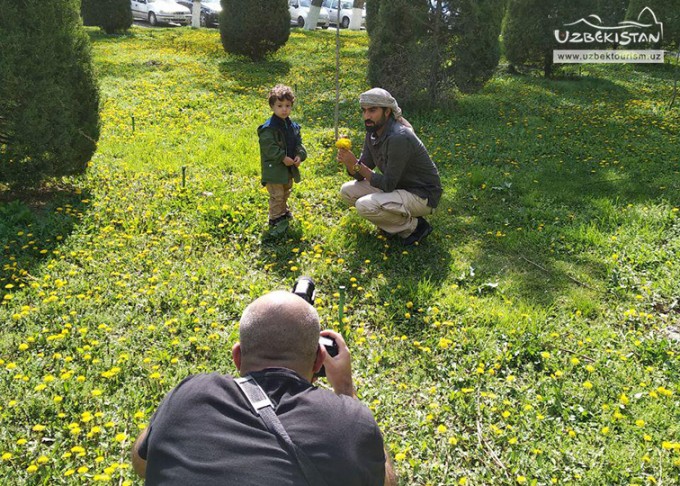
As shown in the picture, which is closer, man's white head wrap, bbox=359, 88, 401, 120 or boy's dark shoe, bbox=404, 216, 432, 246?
man's white head wrap, bbox=359, 88, 401, 120

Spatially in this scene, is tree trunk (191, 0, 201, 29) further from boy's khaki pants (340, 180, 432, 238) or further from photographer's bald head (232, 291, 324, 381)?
photographer's bald head (232, 291, 324, 381)

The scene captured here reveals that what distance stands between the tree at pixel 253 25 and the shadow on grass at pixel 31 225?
9246 millimetres

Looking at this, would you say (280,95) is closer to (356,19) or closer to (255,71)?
(255,71)

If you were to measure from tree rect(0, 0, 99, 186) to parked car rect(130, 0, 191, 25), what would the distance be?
18562 mm

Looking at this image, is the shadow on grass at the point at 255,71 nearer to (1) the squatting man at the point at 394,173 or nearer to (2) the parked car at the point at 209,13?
(1) the squatting man at the point at 394,173

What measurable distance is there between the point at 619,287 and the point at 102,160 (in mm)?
6318

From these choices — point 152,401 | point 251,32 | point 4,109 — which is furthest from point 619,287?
point 251,32

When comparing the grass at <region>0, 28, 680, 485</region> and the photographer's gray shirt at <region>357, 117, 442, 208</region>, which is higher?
the photographer's gray shirt at <region>357, 117, 442, 208</region>

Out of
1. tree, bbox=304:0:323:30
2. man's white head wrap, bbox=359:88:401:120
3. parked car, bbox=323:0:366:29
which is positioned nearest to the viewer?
man's white head wrap, bbox=359:88:401:120

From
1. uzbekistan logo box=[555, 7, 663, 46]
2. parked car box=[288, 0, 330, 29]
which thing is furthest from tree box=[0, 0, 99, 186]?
parked car box=[288, 0, 330, 29]

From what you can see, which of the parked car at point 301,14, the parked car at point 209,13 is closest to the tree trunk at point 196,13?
the parked car at point 209,13

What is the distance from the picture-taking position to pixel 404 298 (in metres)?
4.51

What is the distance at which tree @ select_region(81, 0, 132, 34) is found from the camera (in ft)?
58.2

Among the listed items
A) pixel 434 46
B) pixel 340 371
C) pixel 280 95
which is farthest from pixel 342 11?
pixel 340 371
